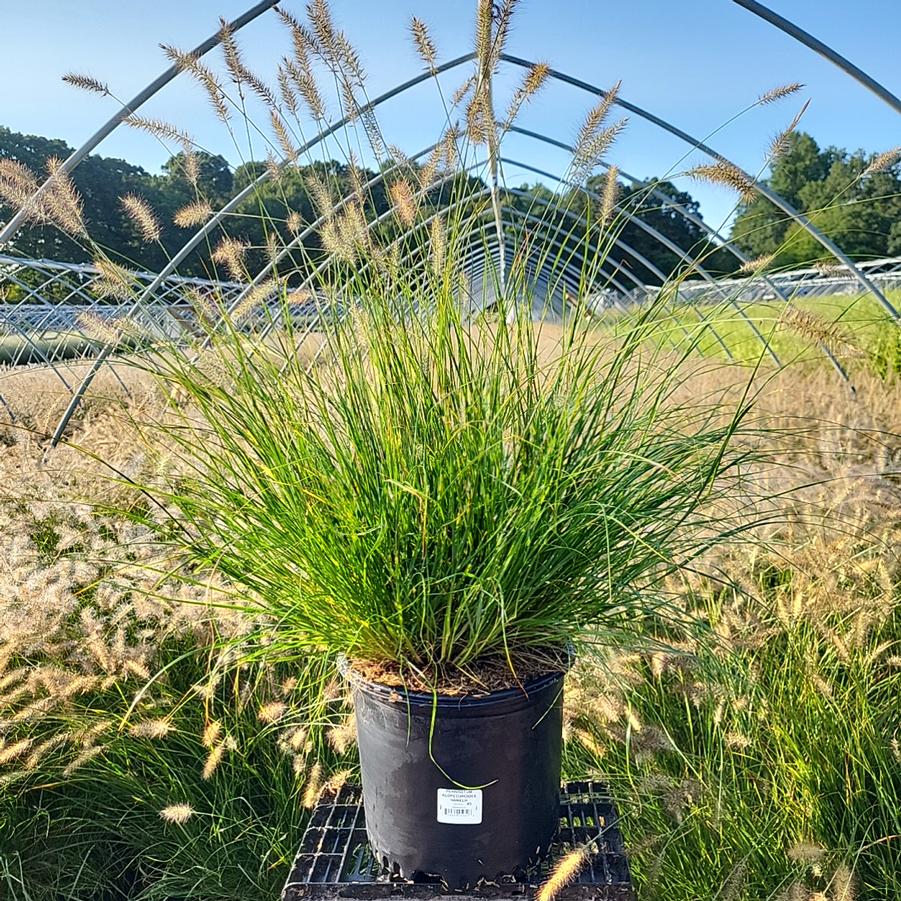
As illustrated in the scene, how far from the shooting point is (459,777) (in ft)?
4.54

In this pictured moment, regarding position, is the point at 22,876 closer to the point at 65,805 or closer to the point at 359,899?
the point at 65,805

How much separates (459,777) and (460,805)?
2.1 inches

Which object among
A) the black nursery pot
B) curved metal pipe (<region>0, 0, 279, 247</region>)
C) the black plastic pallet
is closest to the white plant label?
the black nursery pot

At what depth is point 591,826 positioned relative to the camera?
1628mm

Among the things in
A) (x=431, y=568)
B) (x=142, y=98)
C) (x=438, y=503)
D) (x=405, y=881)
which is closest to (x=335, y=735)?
(x=405, y=881)

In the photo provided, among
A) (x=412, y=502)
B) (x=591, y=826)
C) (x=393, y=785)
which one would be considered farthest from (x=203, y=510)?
(x=591, y=826)

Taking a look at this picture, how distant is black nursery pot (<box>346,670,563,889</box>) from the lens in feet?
4.51

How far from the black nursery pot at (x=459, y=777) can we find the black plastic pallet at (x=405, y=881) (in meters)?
0.04

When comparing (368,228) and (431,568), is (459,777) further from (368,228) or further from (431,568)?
(368,228)

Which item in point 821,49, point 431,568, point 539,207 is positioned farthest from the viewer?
point 539,207

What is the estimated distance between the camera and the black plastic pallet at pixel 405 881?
140 cm

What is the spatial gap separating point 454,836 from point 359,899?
196 millimetres

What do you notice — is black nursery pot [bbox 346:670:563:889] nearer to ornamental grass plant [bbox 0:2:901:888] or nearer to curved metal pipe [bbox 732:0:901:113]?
ornamental grass plant [bbox 0:2:901:888]

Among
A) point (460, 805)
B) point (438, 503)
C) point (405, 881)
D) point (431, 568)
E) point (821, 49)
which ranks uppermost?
point (821, 49)
